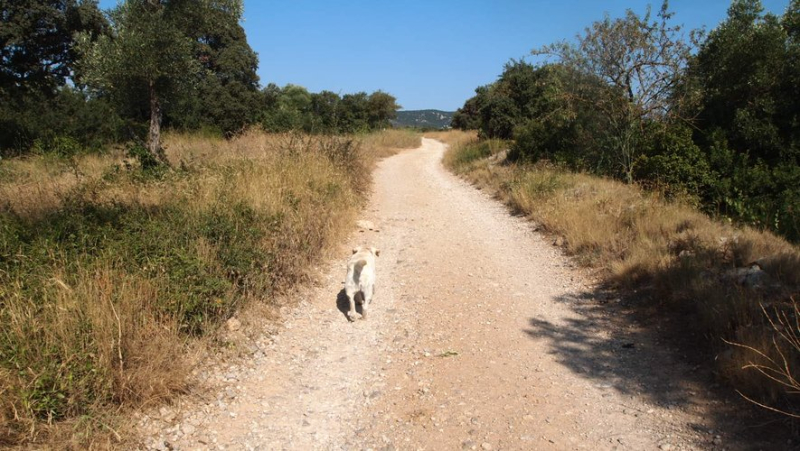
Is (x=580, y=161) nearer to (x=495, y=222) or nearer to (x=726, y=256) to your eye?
(x=495, y=222)

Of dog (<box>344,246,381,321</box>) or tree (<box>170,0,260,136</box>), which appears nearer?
dog (<box>344,246,381,321</box>)

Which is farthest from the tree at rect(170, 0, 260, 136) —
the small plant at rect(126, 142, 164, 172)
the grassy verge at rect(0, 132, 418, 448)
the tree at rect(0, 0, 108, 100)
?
the grassy verge at rect(0, 132, 418, 448)

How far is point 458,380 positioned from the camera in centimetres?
403

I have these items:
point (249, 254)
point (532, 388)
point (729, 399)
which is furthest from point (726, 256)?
point (249, 254)

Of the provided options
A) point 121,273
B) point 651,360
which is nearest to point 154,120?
point 121,273

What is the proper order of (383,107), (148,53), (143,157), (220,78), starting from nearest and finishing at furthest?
(143,157) → (148,53) → (220,78) → (383,107)

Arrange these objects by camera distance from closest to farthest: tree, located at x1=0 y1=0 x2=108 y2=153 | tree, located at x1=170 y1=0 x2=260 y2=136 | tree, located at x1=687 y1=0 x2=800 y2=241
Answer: tree, located at x1=687 y1=0 x2=800 y2=241 < tree, located at x1=170 y1=0 x2=260 y2=136 < tree, located at x1=0 y1=0 x2=108 y2=153

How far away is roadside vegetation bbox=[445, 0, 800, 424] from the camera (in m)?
5.07

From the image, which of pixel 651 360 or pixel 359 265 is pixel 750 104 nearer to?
pixel 651 360

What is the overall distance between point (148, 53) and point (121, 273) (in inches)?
332

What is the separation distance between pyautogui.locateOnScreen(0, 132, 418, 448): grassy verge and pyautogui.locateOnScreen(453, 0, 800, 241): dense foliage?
8.15 meters

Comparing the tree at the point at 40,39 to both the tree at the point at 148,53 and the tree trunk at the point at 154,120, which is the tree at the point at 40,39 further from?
the tree trunk at the point at 154,120

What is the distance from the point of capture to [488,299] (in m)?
5.81

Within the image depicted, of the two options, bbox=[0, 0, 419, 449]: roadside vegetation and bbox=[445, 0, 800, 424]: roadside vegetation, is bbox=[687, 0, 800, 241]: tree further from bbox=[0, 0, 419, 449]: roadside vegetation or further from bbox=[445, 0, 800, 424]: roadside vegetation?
bbox=[0, 0, 419, 449]: roadside vegetation
